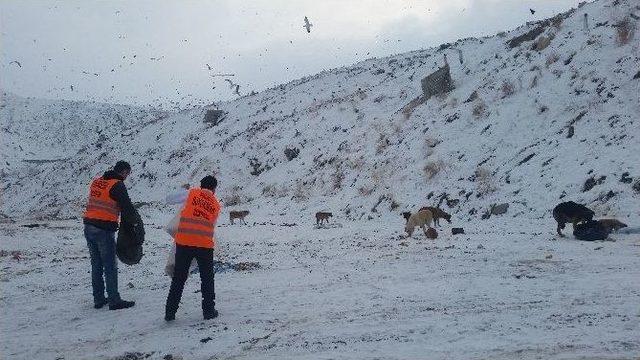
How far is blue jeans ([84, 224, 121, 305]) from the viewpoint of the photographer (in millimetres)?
6465

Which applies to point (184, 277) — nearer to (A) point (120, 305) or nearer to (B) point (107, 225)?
(A) point (120, 305)

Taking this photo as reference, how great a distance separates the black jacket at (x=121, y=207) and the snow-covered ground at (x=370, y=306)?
1143 millimetres

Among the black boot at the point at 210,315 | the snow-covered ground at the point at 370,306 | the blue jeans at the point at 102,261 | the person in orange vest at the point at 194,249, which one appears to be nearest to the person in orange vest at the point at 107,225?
the blue jeans at the point at 102,261

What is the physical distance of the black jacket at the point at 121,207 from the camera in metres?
6.42

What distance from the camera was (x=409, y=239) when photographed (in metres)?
11.9

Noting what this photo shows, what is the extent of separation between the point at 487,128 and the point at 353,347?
15.8 m

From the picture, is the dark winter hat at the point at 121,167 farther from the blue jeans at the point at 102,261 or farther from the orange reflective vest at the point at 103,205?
the blue jeans at the point at 102,261

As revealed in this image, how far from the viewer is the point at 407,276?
24.8 ft

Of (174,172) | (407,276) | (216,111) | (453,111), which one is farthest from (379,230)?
(216,111)

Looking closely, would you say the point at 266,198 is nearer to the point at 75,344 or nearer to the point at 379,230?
the point at 379,230

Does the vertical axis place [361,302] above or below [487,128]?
below

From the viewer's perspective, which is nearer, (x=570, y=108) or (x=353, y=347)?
(x=353, y=347)

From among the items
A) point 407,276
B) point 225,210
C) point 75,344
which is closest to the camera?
point 75,344

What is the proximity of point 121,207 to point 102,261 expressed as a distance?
797mm
